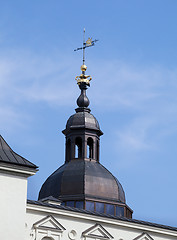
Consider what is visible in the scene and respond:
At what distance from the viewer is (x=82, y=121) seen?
180 feet

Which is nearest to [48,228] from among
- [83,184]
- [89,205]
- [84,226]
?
[84,226]

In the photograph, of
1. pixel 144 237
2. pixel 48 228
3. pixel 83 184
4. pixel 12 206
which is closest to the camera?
pixel 12 206

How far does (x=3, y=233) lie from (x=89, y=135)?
74.6 ft

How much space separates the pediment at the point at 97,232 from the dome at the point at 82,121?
18.1 m

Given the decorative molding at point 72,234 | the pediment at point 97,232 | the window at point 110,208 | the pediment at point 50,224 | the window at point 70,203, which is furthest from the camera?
the window at point 110,208

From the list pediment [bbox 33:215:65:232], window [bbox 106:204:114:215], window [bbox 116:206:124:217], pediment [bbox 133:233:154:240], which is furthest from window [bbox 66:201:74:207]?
pediment [bbox 33:215:65:232]

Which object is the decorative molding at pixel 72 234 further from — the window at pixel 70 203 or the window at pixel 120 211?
the window at pixel 120 211

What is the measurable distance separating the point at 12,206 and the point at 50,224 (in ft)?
10.5

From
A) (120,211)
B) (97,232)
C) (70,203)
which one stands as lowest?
(97,232)

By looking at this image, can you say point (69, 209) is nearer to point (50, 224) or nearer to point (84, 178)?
point (50, 224)

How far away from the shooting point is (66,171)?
5228 cm

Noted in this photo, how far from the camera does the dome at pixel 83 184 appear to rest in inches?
1992

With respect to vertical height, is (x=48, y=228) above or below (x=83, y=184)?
below

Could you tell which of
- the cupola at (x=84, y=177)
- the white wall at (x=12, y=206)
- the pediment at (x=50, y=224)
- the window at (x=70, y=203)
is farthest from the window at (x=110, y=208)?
the white wall at (x=12, y=206)
